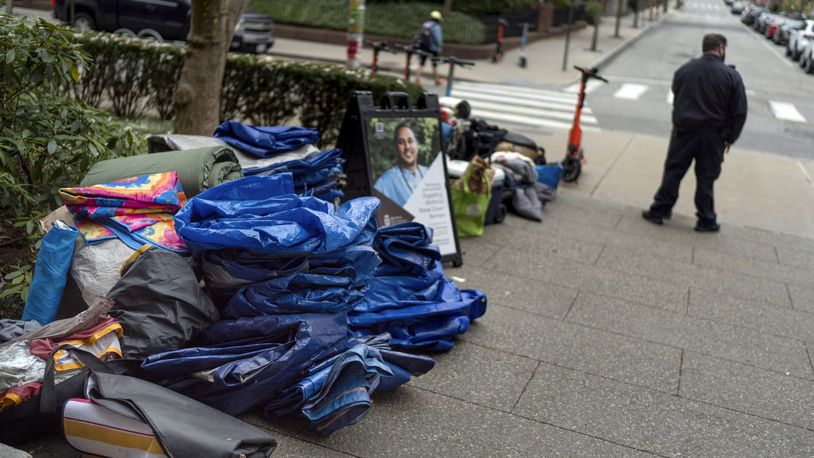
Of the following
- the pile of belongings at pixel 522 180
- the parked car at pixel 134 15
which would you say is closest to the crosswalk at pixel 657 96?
the parked car at pixel 134 15

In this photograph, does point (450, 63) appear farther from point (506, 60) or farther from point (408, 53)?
point (506, 60)

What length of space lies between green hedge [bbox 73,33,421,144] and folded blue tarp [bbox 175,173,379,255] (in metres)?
4.48

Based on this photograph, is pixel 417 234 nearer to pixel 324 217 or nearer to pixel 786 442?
pixel 324 217

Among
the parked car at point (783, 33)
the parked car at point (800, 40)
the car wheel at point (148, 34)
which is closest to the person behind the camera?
the car wheel at point (148, 34)

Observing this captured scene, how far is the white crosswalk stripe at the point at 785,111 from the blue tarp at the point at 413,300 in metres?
15.9

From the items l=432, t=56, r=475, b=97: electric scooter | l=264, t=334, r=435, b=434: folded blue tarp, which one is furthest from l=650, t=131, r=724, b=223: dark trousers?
l=264, t=334, r=435, b=434: folded blue tarp

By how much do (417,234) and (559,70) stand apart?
20.2 meters

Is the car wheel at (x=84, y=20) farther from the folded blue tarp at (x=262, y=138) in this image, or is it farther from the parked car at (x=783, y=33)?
the parked car at (x=783, y=33)

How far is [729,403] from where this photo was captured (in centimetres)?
460

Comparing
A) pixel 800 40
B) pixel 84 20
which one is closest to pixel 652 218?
pixel 84 20

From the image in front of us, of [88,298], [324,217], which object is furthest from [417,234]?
[88,298]

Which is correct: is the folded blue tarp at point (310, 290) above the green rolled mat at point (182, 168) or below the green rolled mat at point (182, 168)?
below

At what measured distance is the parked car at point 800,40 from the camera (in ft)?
107

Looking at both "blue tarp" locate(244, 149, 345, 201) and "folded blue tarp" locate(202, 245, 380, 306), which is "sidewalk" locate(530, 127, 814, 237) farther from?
"folded blue tarp" locate(202, 245, 380, 306)
